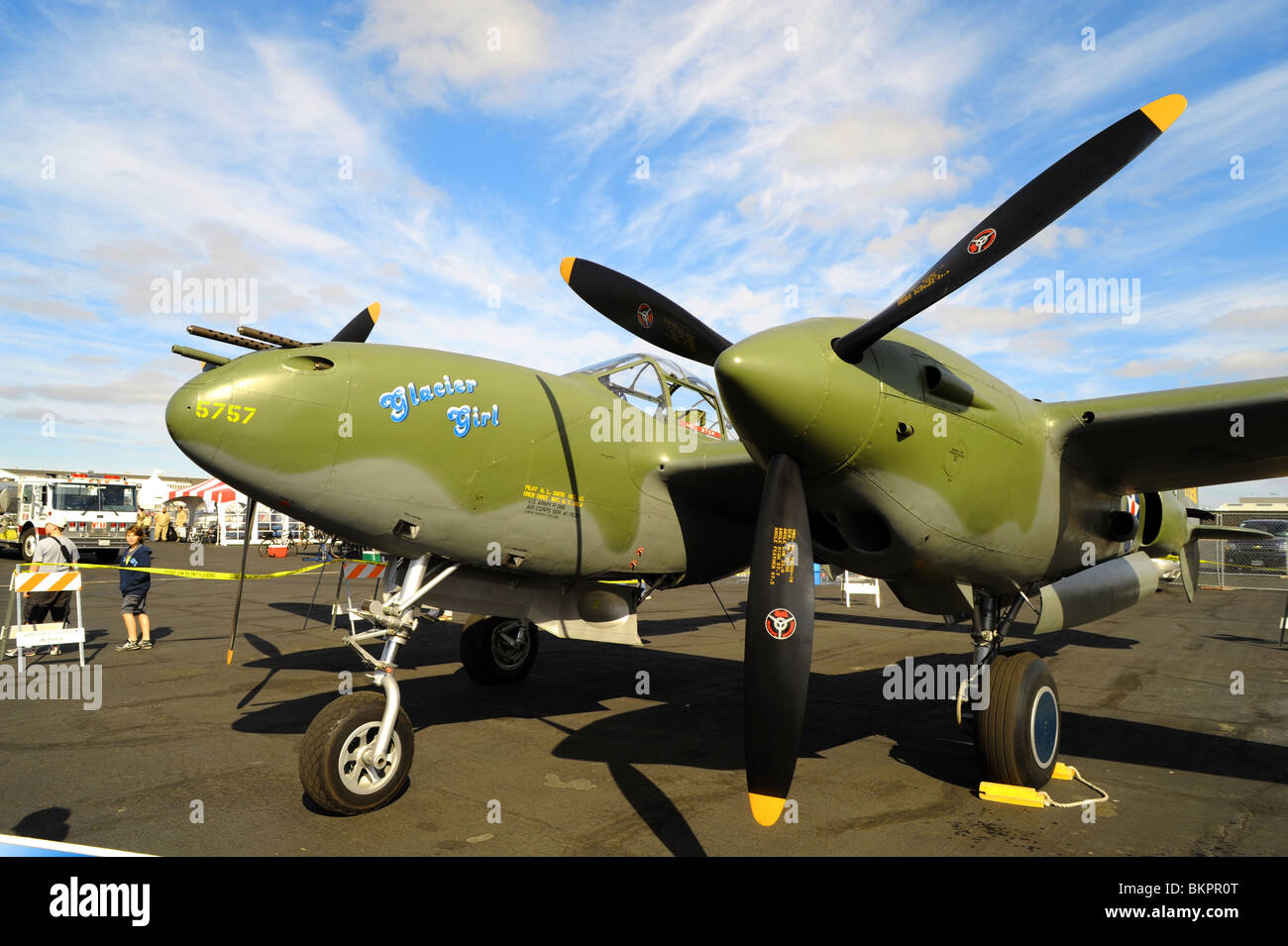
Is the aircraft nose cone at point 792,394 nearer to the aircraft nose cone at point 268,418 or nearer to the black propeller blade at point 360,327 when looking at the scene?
the aircraft nose cone at point 268,418

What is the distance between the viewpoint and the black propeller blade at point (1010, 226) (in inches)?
184

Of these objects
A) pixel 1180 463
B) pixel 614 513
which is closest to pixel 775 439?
pixel 614 513

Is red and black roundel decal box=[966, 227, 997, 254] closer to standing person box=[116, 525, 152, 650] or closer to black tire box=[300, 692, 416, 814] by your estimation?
black tire box=[300, 692, 416, 814]

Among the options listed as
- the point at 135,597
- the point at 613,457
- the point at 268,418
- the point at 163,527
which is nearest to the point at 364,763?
the point at 268,418

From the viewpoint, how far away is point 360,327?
791 cm

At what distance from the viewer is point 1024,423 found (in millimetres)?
5844

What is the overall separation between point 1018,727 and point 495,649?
6.56m

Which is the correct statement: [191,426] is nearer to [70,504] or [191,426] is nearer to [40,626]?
[40,626]

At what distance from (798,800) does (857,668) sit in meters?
6.47

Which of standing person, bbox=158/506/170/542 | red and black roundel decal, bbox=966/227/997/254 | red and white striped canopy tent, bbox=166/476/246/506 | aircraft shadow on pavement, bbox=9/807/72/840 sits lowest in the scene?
aircraft shadow on pavement, bbox=9/807/72/840

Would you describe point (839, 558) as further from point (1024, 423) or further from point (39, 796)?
point (39, 796)

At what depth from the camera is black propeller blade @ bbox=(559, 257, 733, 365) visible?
6.49m

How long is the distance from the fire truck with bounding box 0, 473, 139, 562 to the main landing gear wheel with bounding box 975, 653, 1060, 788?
38.6 meters

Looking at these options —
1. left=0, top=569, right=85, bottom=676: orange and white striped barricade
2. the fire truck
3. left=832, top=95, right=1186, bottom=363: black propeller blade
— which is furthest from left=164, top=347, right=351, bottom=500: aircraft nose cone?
the fire truck
